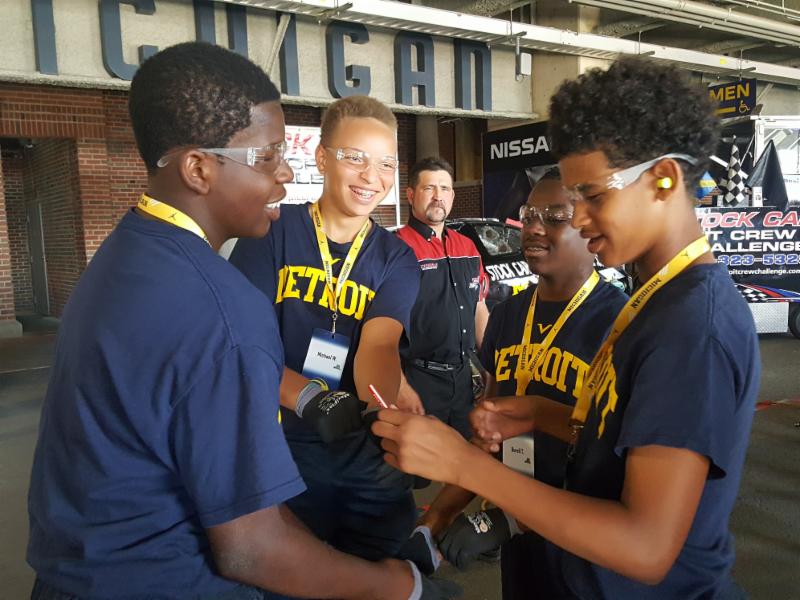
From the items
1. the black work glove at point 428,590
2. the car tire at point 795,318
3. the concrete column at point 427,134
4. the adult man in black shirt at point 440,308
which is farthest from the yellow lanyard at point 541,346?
the concrete column at point 427,134

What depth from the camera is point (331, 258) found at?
225 centimetres

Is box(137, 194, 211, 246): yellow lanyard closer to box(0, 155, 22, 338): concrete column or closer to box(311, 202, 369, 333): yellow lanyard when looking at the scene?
box(311, 202, 369, 333): yellow lanyard

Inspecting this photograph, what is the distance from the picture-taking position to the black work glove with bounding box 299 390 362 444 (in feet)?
5.31

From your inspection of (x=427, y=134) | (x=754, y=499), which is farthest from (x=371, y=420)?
(x=427, y=134)

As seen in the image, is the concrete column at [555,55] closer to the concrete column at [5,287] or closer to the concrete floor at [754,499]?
the concrete floor at [754,499]

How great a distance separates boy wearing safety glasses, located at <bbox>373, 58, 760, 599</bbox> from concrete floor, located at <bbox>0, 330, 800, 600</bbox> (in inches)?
88.8

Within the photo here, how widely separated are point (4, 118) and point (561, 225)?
11.2 m

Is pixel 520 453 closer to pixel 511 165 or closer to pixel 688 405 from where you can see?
pixel 688 405

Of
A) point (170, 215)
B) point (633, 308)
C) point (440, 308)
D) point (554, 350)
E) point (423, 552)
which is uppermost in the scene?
point (170, 215)

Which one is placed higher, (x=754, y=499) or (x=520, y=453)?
(x=520, y=453)

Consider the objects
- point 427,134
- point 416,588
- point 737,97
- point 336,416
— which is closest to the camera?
point 416,588

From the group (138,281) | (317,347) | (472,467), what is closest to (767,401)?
(317,347)

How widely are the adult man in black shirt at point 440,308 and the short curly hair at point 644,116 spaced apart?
3035mm

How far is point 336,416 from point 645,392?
78cm
